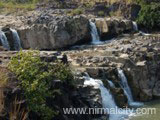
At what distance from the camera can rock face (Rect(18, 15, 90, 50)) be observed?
34.4 metres

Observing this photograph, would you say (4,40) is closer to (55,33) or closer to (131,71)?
(55,33)

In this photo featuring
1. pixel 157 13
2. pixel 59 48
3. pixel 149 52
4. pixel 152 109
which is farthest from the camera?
pixel 157 13

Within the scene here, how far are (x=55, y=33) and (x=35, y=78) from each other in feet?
72.3

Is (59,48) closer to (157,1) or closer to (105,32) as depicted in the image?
(105,32)

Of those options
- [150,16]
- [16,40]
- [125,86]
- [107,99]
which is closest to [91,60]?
[125,86]

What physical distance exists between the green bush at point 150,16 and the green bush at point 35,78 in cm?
3151

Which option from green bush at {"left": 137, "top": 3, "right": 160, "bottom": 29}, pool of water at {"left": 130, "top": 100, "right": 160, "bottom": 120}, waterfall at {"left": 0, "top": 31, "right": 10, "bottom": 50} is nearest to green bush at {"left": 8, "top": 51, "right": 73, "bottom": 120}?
pool of water at {"left": 130, "top": 100, "right": 160, "bottom": 120}

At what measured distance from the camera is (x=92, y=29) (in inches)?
1587

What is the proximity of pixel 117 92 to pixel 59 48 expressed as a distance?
15855 mm

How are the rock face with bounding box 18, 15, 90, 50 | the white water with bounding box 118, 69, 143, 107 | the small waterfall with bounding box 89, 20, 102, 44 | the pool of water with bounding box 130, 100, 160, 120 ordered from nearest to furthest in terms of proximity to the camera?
the pool of water with bounding box 130, 100, 160, 120
the white water with bounding box 118, 69, 143, 107
the rock face with bounding box 18, 15, 90, 50
the small waterfall with bounding box 89, 20, 102, 44

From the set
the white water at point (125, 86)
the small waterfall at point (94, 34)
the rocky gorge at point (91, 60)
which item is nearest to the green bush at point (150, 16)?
the rocky gorge at point (91, 60)

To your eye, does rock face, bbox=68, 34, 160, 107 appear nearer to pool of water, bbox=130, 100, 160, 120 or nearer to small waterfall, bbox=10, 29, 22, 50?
pool of water, bbox=130, 100, 160, 120

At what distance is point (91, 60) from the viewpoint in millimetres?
24766

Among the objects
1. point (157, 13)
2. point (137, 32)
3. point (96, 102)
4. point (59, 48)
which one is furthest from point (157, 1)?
point (96, 102)
